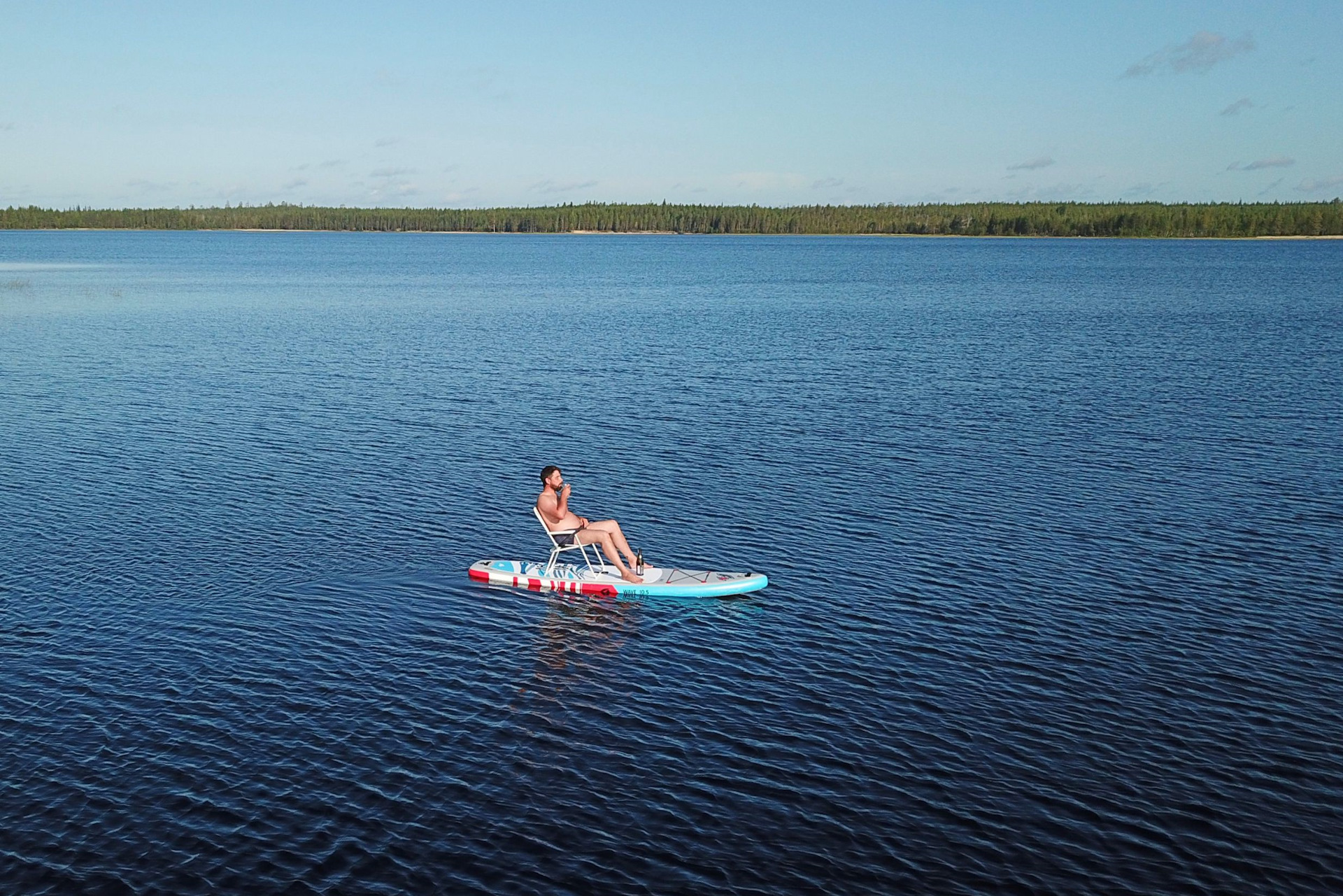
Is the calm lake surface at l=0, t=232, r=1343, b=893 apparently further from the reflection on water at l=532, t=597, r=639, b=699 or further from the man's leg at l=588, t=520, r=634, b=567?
the man's leg at l=588, t=520, r=634, b=567

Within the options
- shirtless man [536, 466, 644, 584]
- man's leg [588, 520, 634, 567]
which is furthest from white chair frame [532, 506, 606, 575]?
man's leg [588, 520, 634, 567]

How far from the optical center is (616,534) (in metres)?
28.2

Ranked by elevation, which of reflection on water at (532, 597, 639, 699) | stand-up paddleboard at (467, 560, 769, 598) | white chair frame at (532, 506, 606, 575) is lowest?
reflection on water at (532, 597, 639, 699)

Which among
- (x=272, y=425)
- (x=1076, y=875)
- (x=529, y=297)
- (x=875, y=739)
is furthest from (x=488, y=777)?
(x=529, y=297)

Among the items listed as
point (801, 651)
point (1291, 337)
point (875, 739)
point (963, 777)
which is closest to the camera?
point (963, 777)

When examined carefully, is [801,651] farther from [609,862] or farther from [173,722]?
[173,722]

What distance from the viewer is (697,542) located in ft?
104

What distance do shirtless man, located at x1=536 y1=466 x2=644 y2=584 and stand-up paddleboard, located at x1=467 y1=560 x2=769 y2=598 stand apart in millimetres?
345

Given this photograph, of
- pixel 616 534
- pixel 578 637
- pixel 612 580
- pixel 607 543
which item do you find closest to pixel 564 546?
pixel 607 543

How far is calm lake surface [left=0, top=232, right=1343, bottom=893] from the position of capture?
1692 centimetres

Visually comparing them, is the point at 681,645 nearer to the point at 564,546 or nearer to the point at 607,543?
the point at 607,543

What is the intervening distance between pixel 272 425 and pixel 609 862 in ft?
116

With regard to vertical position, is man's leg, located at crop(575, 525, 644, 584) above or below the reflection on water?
above

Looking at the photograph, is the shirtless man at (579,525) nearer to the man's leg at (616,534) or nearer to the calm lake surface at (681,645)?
the man's leg at (616,534)
